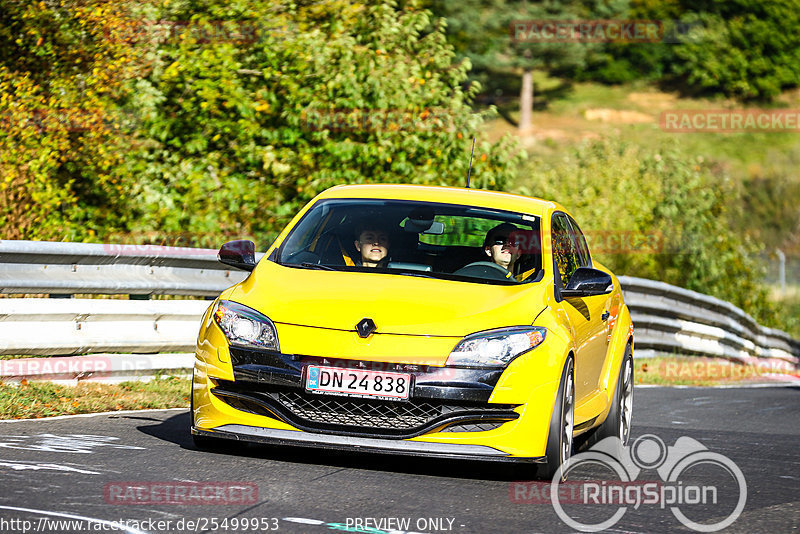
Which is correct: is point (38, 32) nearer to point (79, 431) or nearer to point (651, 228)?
point (79, 431)

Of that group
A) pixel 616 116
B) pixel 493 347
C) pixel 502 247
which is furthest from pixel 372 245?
pixel 616 116

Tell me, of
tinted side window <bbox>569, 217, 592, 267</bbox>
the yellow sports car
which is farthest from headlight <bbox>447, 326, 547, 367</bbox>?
tinted side window <bbox>569, 217, 592, 267</bbox>

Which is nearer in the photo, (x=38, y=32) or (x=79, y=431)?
(x=79, y=431)

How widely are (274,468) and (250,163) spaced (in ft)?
38.5

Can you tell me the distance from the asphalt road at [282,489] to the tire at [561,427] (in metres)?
0.12

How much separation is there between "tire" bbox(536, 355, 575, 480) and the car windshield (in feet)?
2.43

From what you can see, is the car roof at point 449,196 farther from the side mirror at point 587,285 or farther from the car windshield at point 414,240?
the side mirror at point 587,285

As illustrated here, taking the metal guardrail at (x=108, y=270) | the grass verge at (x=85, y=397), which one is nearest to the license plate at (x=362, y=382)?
the grass verge at (x=85, y=397)

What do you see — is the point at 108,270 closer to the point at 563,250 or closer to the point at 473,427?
the point at 563,250

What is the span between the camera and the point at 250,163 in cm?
1811

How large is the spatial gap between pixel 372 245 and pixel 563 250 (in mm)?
1245

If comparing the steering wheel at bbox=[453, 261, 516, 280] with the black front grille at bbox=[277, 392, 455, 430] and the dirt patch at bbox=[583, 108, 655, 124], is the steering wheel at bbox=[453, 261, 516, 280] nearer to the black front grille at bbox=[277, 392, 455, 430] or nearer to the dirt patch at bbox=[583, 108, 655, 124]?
the black front grille at bbox=[277, 392, 455, 430]

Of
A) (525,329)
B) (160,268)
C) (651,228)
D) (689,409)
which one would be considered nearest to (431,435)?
(525,329)

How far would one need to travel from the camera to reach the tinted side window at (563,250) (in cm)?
796
